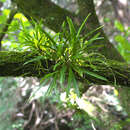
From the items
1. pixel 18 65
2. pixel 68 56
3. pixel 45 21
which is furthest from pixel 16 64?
pixel 45 21

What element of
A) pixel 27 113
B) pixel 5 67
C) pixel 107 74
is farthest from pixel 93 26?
pixel 27 113

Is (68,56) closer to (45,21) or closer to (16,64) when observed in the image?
(16,64)

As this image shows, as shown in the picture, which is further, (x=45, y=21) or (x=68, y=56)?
(x=45, y=21)

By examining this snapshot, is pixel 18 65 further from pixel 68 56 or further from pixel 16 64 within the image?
pixel 68 56

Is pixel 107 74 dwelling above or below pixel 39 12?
below

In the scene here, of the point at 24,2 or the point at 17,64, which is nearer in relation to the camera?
the point at 17,64

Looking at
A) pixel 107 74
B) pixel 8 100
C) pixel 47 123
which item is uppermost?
pixel 107 74

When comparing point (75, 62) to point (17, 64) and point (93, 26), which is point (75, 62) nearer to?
point (17, 64)

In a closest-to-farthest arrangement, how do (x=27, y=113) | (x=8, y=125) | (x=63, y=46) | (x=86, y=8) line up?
(x=63, y=46)
(x=86, y=8)
(x=8, y=125)
(x=27, y=113)

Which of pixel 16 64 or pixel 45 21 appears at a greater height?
pixel 45 21

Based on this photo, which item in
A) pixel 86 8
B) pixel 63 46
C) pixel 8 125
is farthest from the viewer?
pixel 8 125

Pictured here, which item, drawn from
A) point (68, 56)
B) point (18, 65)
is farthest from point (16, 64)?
point (68, 56)
